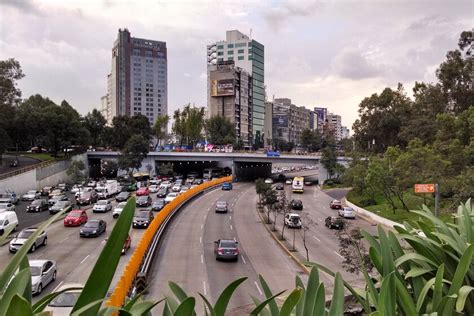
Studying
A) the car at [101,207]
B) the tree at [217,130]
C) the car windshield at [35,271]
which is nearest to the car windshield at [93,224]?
the car at [101,207]

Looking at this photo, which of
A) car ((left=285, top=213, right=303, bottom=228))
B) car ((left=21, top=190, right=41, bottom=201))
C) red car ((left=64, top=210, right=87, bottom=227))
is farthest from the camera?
car ((left=21, top=190, right=41, bottom=201))

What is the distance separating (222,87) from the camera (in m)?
149

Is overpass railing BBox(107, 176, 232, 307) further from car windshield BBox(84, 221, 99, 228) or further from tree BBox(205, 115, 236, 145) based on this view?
tree BBox(205, 115, 236, 145)

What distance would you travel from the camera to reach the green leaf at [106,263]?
3258mm

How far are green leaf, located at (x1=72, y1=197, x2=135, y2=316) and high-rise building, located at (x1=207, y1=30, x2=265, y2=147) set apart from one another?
159338 millimetres

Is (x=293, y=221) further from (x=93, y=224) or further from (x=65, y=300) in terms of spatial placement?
(x=65, y=300)

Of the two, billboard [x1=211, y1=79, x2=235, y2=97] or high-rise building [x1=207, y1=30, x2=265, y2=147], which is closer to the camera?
billboard [x1=211, y1=79, x2=235, y2=97]

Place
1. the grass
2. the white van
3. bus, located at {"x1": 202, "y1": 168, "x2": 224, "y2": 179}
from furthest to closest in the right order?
bus, located at {"x1": 202, "y1": 168, "x2": 224, "y2": 179}
the grass
the white van

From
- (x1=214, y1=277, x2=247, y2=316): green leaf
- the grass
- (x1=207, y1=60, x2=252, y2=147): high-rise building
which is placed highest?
(x1=207, y1=60, x2=252, y2=147): high-rise building

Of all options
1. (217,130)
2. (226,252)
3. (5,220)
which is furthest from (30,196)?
(217,130)

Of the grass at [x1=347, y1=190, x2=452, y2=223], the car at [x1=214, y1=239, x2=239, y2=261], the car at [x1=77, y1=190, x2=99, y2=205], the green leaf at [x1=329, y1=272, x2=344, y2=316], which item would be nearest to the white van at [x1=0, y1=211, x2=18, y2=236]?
the car at [x1=214, y1=239, x2=239, y2=261]

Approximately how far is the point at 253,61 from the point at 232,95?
957 inches

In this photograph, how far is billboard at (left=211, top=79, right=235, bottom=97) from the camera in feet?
482

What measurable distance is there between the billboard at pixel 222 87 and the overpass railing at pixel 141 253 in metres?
94.7
